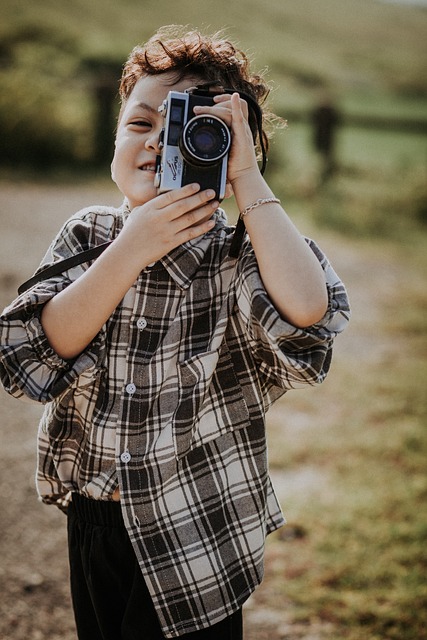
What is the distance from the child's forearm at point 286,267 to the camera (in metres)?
1.24

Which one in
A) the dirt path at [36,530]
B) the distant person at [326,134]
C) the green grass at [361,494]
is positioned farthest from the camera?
the distant person at [326,134]

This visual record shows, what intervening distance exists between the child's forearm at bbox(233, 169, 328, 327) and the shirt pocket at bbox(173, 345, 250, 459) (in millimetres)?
194

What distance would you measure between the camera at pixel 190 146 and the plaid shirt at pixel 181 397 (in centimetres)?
17

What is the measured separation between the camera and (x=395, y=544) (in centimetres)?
A: 266

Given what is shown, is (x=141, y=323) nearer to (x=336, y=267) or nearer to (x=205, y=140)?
(x=205, y=140)

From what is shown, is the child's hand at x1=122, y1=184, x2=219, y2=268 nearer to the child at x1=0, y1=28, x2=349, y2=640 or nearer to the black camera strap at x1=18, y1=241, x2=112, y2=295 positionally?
the child at x1=0, y1=28, x2=349, y2=640

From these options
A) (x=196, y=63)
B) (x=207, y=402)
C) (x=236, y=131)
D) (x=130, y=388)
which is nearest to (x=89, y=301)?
(x=130, y=388)

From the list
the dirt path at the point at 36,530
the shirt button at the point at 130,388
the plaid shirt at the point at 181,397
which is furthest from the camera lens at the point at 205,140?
the dirt path at the point at 36,530

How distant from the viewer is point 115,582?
1.40 m

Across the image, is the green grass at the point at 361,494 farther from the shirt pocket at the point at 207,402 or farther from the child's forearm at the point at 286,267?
the child's forearm at the point at 286,267

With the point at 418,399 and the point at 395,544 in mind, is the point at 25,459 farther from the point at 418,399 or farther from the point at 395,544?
the point at 418,399

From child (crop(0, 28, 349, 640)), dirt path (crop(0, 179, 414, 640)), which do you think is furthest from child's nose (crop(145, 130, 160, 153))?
dirt path (crop(0, 179, 414, 640))

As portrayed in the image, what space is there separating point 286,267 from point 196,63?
0.54 meters

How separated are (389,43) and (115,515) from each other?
74.9ft
